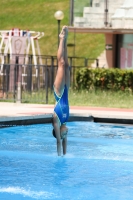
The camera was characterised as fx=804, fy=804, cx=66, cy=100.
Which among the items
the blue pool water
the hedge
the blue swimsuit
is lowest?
the hedge

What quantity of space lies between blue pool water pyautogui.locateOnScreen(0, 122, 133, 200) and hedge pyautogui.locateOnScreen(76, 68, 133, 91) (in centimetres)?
942

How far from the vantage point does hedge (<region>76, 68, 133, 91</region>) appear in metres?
27.6

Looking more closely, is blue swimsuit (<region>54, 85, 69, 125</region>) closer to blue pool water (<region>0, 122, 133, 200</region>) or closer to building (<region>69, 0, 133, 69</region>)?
blue pool water (<region>0, 122, 133, 200</region>)

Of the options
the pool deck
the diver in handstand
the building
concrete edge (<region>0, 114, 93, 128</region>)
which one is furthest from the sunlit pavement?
the building

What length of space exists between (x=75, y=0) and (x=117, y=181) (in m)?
22.6

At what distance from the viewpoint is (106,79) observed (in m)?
27.8

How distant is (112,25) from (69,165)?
20257 mm

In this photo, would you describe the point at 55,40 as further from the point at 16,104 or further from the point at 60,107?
the point at 60,107

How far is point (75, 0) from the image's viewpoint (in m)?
32.7

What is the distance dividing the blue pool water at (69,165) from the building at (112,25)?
45.7ft

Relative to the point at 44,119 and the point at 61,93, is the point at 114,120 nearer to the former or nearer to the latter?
the point at 44,119

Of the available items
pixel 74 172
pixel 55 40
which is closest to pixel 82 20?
pixel 55 40

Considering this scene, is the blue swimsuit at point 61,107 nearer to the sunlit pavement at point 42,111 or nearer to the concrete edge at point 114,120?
the sunlit pavement at point 42,111

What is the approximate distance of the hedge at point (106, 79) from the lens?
1087 inches
